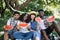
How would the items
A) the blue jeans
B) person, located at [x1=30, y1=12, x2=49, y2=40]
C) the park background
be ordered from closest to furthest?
the blue jeans < person, located at [x1=30, y1=12, x2=49, y2=40] < the park background

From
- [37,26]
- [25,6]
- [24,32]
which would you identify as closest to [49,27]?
Answer: [37,26]

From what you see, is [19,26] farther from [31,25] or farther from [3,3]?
[3,3]

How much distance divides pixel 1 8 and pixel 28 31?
10.4 feet

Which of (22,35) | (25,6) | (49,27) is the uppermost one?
(25,6)

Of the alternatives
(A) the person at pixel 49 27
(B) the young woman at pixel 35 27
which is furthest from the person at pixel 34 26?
(A) the person at pixel 49 27

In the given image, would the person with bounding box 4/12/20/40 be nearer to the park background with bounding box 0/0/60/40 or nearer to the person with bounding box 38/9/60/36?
the person with bounding box 38/9/60/36

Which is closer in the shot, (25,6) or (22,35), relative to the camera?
(22,35)

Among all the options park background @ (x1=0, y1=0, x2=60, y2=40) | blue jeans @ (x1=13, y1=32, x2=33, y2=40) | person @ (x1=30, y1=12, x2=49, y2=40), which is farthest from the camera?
park background @ (x1=0, y1=0, x2=60, y2=40)

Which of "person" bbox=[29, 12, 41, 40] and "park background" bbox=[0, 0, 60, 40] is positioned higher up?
"park background" bbox=[0, 0, 60, 40]

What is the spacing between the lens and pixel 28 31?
4.03 m

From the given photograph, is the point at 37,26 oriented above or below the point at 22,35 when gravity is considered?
above

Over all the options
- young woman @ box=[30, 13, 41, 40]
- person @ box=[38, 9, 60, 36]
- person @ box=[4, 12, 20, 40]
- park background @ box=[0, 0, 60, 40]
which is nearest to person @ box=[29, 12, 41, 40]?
young woman @ box=[30, 13, 41, 40]

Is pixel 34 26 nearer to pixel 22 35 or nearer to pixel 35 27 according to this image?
pixel 35 27

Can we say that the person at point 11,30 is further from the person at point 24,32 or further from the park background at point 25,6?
the park background at point 25,6
